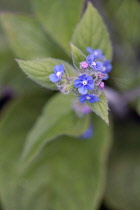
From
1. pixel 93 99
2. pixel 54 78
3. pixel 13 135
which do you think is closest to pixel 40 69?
pixel 54 78

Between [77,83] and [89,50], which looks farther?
[89,50]

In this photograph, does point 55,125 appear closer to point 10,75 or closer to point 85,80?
point 85,80

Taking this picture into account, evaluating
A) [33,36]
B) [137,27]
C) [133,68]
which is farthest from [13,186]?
[137,27]

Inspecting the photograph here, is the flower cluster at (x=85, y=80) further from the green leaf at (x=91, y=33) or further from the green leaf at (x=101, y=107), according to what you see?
the green leaf at (x=91, y=33)

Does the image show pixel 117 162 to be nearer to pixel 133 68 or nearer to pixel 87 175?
pixel 87 175

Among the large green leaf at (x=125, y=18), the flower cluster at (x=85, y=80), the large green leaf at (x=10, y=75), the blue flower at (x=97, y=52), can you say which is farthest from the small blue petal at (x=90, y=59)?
the large green leaf at (x=10, y=75)

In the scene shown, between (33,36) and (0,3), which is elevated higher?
(0,3)
